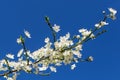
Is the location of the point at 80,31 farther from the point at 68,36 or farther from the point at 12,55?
the point at 12,55

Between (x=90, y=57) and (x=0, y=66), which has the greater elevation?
(x=0, y=66)

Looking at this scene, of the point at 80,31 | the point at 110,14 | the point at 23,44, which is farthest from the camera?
the point at 80,31

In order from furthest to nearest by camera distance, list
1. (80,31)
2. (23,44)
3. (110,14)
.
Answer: (80,31) < (110,14) < (23,44)

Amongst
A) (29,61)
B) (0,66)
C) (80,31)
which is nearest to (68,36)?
(80,31)

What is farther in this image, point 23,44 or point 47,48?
point 47,48

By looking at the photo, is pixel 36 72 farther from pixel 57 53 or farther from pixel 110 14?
pixel 110 14

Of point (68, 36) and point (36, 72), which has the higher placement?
point (68, 36)

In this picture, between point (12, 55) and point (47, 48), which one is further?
point (12, 55)

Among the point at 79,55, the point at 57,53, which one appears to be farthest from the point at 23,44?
the point at 79,55
